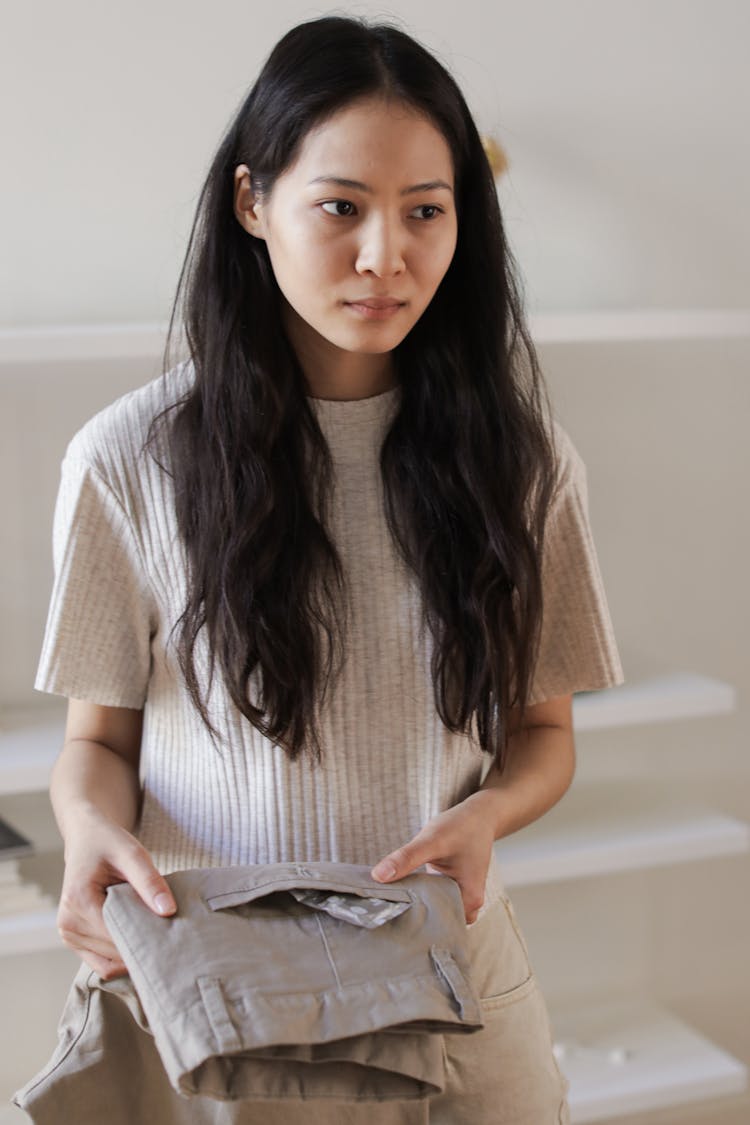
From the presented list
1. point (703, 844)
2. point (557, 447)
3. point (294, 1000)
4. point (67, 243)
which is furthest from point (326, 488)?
point (703, 844)

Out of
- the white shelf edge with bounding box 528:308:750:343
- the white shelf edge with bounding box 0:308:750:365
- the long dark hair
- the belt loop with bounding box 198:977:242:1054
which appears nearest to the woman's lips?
the long dark hair

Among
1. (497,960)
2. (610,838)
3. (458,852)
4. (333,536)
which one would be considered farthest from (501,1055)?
(610,838)

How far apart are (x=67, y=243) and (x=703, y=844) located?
51.1 inches

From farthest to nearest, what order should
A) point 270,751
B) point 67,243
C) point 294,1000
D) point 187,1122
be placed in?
point 67,243
point 270,751
point 187,1122
point 294,1000

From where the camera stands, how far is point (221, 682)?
1066 mm

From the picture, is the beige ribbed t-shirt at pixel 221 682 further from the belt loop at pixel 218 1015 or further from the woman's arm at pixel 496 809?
the belt loop at pixel 218 1015

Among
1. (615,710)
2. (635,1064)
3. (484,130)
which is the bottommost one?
(635,1064)

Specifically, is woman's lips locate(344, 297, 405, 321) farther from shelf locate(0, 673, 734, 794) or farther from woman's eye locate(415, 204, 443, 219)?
shelf locate(0, 673, 734, 794)

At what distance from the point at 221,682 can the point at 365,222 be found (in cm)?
38

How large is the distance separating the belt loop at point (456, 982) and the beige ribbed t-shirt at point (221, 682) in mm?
202

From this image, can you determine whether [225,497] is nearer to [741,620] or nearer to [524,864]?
[524,864]

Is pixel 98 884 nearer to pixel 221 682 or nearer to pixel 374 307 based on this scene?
pixel 221 682

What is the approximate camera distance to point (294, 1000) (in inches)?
33.1

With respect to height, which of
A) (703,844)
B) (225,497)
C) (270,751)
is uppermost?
(225,497)
